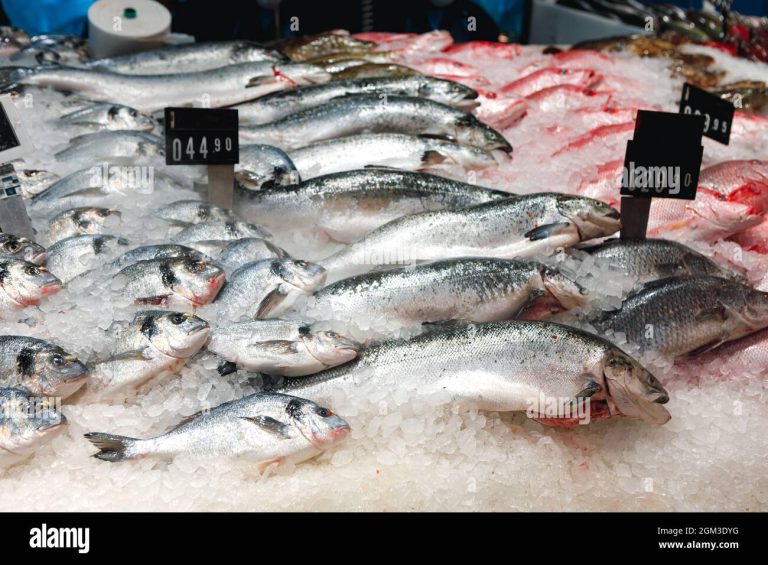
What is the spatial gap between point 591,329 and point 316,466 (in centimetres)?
103

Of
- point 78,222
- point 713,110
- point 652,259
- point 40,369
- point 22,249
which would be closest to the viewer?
point 40,369

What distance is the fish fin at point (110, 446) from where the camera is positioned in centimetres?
181

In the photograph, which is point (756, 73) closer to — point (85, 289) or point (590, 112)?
point (590, 112)

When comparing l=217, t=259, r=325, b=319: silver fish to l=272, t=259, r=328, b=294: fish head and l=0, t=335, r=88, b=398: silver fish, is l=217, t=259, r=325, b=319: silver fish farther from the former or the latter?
l=0, t=335, r=88, b=398: silver fish

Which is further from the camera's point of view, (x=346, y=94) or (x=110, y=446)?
(x=346, y=94)

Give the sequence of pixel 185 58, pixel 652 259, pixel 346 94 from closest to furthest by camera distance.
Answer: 1. pixel 652 259
2. pixel 346 94
3. pixel 185 58

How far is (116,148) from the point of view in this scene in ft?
10.6

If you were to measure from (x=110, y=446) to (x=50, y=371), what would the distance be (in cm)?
31

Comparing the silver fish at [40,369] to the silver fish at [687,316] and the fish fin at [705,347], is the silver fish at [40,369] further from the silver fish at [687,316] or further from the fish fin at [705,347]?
the fish fin at [705,347]

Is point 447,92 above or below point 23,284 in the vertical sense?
above

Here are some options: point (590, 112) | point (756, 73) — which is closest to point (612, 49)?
point (756, 73)

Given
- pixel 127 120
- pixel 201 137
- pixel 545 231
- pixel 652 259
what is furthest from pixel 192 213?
pixel 652 259

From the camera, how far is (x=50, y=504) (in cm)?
171

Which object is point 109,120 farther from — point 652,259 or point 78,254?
point 652,259
